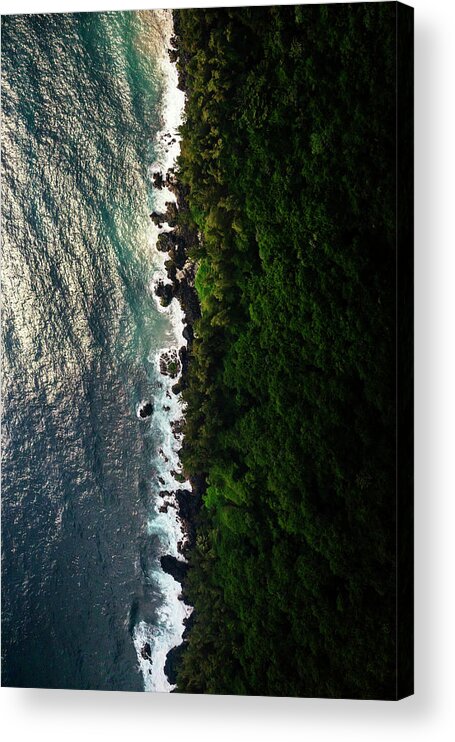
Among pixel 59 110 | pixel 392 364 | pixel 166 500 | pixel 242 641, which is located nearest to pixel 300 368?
pixel 392 364

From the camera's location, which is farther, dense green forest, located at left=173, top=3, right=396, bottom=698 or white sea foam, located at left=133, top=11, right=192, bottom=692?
white sea foam, located at left=133, top=11, right=192, bottom=692

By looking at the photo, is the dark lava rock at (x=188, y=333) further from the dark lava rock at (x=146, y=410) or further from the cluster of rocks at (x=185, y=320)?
the dark lava rock at (x=146, y=410)

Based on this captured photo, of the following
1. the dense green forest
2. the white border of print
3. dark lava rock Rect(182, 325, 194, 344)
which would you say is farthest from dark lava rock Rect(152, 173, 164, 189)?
the white border of print

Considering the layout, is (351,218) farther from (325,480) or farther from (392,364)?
(325,480)

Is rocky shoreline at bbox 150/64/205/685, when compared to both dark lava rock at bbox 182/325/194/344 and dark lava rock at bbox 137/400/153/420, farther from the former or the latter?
dark lava rock at bbox 137/400/153/420

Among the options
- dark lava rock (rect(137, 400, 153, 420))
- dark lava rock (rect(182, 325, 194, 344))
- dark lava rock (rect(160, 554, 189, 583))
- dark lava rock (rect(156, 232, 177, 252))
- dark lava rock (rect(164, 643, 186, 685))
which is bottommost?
dark lava rock (rect(164, 643, 186, 685))

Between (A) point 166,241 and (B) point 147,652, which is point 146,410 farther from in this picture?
(B) point 147,652

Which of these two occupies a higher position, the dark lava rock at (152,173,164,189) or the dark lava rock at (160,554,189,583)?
the dark lava rock at (152,173,164,189)
